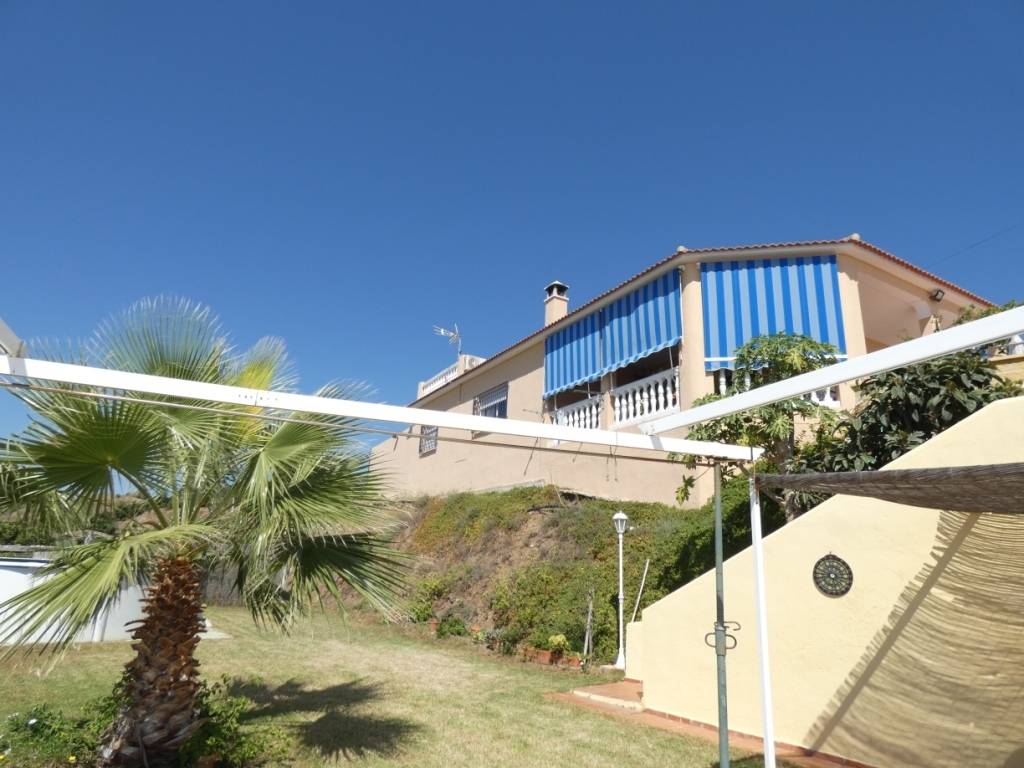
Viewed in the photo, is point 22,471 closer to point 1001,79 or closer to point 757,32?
point 757,32

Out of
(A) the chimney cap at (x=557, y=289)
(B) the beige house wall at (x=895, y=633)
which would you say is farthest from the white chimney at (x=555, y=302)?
(B) the beige house wall at (x=895, y=633)

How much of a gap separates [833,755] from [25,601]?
317 inches

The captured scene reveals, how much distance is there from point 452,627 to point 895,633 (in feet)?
36.0

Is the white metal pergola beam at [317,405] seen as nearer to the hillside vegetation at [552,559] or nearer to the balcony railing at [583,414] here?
the hillside vegetation at [552,559]

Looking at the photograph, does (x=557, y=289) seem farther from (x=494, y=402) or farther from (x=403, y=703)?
(x=403, y=703)

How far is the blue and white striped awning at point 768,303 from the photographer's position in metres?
14.2

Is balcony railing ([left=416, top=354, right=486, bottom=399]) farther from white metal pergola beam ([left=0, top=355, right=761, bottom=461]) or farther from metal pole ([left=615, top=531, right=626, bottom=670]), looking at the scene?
white metal pergola beam ([left=0, top=355, right=761, bottom=461])

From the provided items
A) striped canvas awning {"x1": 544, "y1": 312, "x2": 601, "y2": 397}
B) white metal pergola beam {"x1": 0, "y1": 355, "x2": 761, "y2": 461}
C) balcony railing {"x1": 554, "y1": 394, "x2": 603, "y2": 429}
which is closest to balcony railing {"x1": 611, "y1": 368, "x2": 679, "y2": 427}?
balcony railing {"x1": 554, "y1": 394, "x2": 603, "y2": 429}

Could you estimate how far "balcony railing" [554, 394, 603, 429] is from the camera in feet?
57.0

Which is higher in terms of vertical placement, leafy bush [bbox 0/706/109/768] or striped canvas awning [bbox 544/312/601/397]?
striped canvas awning [bbox 544/312/601/397]

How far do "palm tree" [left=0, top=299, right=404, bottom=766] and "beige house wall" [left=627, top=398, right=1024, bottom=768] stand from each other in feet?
15.0

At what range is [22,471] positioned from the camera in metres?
5.52

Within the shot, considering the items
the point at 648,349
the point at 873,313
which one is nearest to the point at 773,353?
the point at 648,349

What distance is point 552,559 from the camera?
14539mm
